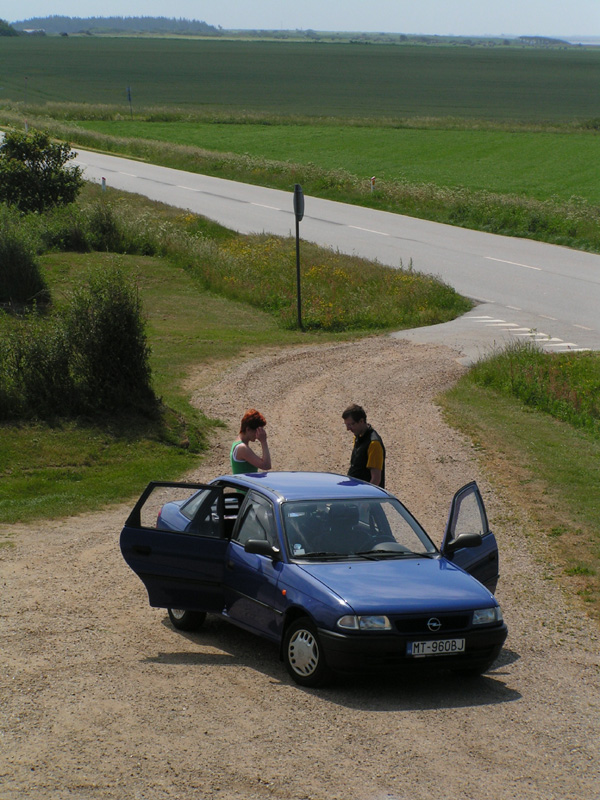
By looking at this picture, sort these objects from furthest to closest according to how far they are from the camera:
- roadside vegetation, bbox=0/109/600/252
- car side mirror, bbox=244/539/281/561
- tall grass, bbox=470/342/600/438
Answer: roadside vegetation, bbox=0/109/600/252 < tall grass, bbox=470/342/600/438 < car side mirror, bbox=244/539/281/561

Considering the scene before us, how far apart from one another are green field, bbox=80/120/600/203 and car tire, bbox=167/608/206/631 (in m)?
39.5

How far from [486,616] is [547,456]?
7766 millimetres

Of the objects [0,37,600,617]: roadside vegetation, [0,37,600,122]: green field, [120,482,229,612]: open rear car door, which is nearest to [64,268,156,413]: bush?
[0,37,600,617]: roadside vegetation

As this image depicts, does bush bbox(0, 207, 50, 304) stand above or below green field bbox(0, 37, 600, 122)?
below

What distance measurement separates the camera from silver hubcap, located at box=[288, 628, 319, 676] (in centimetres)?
743

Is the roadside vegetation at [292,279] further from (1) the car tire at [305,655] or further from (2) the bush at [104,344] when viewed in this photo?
(1) the car tire at [305,655]

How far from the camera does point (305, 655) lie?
751 cm

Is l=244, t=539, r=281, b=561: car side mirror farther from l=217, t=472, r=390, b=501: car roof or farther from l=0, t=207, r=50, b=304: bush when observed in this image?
l=0, t=207, r=50, b=304: bush

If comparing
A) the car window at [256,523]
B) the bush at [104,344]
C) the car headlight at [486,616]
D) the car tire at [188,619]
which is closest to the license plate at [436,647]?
the car headlight at [486,616]

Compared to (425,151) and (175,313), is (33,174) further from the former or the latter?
(425,151)

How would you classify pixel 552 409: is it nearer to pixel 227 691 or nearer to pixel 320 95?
pixel 227 691

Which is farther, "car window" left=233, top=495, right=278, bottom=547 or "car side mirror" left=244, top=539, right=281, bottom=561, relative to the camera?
"car window" left=233, top=495, right=278, bottom=547

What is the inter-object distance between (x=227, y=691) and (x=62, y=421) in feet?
29.9

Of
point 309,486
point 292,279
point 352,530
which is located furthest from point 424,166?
point 352,530
